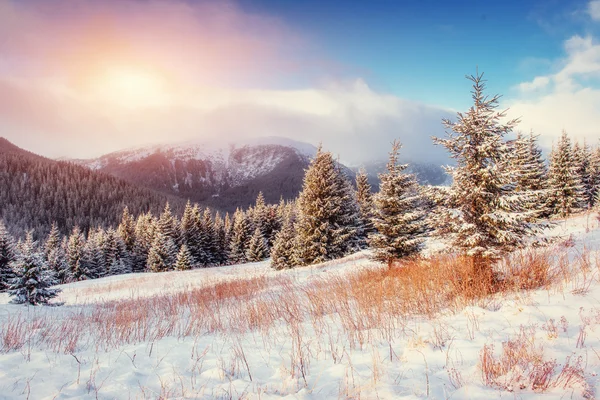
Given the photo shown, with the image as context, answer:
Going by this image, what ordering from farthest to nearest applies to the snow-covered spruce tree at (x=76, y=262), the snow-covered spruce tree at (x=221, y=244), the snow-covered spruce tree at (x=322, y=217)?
the snow-covered spruce tree at (x=221, y=244) → the snow-covered spruce tree at (x=76, y=262) → the snow-covered spruce tree at (x=322, y=217)

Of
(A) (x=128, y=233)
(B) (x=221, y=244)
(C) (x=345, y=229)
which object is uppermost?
(C) (x=345, y=229)

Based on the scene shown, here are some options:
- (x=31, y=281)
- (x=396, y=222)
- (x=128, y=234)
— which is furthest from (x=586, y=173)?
(x=128, y=234)

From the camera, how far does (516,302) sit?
Result: 4281 mm

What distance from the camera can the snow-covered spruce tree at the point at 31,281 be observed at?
1173 cm

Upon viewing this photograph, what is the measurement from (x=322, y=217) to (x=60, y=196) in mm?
181288

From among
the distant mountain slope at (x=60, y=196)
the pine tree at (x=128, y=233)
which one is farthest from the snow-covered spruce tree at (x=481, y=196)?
the distant mountain slope at (x=60, y=196)

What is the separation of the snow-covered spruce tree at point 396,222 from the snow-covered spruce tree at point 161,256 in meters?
38.1

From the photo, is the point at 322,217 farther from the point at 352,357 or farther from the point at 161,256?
the point at 161,256

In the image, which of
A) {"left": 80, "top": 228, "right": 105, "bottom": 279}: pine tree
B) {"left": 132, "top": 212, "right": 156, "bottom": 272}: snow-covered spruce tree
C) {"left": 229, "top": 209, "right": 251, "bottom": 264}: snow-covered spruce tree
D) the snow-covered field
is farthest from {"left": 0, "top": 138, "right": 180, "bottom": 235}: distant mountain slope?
the snow-covered field

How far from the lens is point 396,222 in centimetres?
1180

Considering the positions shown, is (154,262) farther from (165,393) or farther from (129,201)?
(129,201)

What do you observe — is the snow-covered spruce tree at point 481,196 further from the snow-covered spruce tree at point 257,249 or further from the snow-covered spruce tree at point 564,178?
the snow-covered spruce tree at point 257,249

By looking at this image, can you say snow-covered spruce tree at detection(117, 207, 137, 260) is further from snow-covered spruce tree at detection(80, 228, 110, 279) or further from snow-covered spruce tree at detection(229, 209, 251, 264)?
snow-covered spruce tree at detection(229, 209, 251, 264)

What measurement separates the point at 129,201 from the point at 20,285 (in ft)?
557
